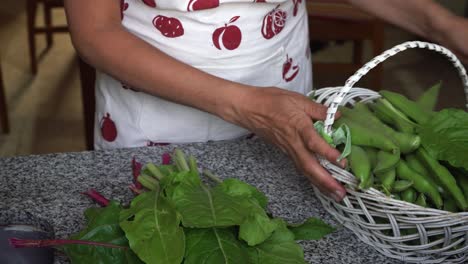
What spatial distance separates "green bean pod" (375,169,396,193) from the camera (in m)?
0.93

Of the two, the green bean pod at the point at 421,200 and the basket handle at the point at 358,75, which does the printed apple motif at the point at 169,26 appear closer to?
A: the basket handle at the point at 358,75

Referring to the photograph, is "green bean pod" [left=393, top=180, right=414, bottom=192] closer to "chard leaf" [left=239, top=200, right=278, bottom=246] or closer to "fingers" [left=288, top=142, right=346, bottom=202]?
"fingers" [left=288, top=142, right=346, bottom=202]

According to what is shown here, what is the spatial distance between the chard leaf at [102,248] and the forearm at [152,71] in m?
0.31

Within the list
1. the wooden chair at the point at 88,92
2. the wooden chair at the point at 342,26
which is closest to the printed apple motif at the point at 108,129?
the wooden chair at the point at 88,92

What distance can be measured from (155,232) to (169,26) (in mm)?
552

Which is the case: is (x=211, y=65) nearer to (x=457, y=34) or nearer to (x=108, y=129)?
(x=108, y=129)

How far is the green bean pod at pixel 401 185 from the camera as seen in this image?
932 mm

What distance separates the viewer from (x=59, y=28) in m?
3.65

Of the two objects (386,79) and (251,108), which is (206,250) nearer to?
(251,108)

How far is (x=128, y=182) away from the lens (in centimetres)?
112

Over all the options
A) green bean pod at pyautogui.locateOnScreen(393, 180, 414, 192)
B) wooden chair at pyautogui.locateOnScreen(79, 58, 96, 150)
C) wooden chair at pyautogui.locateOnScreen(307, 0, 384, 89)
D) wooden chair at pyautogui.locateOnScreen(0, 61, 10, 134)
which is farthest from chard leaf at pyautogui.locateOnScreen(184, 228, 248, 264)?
wooden chair at pyautogui.locateOnScreen(0, 61, 10, 134)

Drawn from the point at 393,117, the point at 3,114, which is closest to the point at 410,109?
the point at 393,117

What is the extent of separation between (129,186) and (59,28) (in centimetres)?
276

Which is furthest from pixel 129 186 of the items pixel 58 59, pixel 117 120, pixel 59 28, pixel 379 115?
pixel 58 59
